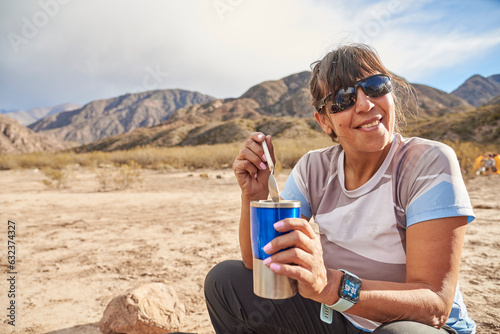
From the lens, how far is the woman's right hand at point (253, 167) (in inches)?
53.0

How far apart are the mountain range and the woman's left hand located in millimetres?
1097

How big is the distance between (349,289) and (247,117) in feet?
Result: 270

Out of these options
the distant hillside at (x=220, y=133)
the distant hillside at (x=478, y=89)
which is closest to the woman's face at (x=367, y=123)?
the distant hillside at (x=220, y=133)

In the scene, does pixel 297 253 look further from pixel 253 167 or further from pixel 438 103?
pixel 438 103

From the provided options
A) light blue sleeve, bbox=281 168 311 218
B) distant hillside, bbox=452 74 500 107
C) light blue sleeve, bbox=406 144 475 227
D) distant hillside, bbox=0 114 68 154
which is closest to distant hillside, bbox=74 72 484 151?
light blue sleeve, bbox=281 168 311 218

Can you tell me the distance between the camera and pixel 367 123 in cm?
137

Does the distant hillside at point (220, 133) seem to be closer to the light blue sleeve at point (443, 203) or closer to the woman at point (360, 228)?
the woman at point (360, 228)

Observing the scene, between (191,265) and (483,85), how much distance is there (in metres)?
134

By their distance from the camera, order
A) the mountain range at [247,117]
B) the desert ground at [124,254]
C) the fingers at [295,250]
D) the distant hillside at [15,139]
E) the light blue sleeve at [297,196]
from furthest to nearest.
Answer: the distant hillside at [15,139] < the mountain range at [247,117] < the desert ground at [124,254] < the light blue sleeve at [297,196] < the fingers at [295,250]

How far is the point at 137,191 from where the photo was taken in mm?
8461

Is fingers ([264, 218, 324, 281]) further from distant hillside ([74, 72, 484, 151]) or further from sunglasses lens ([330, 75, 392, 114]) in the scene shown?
distant hillside ([74, 72, 484, 151])

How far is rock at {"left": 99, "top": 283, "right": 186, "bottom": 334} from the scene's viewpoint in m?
2.09

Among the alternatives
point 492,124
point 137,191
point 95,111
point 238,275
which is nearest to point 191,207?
point 137,191

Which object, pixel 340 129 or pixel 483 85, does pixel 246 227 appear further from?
pixel 483 85
